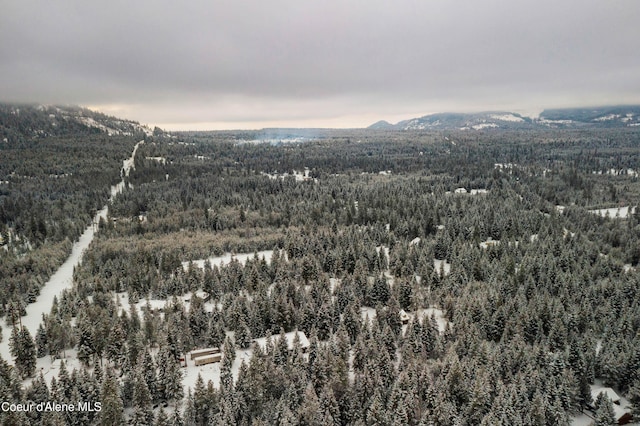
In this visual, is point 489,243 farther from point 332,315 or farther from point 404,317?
point 332,315

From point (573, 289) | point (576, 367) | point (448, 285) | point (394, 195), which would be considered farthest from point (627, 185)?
point (576, 367)

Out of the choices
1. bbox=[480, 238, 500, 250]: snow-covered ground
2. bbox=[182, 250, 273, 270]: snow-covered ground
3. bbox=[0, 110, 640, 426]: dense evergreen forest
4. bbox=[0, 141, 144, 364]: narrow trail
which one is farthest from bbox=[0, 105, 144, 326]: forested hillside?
bbox=[480, 238, 500, 250]: snow-covered ground

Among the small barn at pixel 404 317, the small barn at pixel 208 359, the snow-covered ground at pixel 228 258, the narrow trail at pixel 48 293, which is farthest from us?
the snow-covered ground at pixel 228 258

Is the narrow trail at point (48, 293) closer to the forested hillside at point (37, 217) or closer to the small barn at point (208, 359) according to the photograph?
the forested hillside at point (37, 217)

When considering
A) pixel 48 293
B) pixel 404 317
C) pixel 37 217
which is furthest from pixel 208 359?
pixel 37 217

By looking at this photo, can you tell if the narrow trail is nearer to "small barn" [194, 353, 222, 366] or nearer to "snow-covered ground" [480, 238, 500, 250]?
"small barn" [194, 353, 222, 366]

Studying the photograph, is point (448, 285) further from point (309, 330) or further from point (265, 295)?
point (265, 295)

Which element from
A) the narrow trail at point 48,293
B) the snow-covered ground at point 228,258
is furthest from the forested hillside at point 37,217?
the snow-covered ground at point 228,258

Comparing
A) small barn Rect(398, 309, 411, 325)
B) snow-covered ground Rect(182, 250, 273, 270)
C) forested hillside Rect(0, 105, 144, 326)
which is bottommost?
small barn Rect(398, 309, 411, 325)
